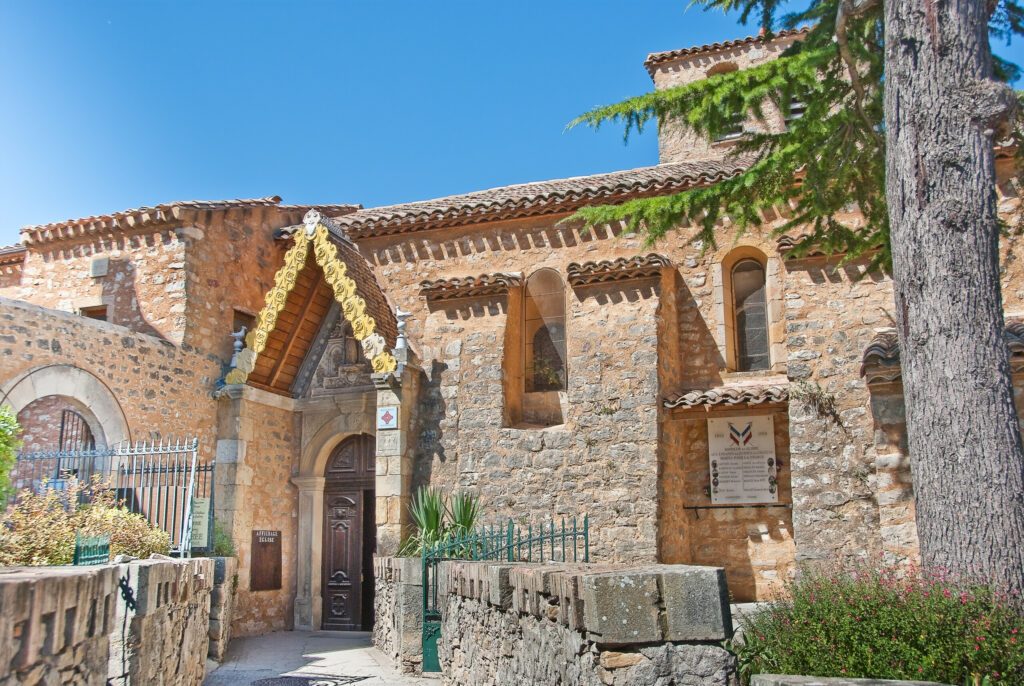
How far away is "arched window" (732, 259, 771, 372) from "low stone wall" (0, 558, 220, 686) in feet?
27.9

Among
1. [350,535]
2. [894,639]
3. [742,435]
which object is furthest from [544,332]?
[894,639]

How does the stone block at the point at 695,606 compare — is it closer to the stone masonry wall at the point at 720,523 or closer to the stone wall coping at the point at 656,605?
the stone wall coping at the point at 656,605

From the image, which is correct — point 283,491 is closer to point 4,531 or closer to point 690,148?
point 4,531

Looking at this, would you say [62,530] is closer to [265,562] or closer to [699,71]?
[265,562]

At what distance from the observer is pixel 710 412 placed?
1296 centimetres

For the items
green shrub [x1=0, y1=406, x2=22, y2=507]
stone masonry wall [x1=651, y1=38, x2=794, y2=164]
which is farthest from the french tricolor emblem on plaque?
green shrub [x1=0, y1=406, x2=22, y2=507]

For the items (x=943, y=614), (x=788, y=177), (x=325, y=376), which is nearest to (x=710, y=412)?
(x=788, y=177)

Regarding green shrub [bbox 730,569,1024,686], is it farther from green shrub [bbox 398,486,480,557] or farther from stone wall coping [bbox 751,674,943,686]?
green shrub [bbox 398,486,480,557]

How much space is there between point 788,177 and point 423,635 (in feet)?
20.3

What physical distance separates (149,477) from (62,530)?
4.21 metres

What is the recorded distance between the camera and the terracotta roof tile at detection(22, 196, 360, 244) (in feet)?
47.0

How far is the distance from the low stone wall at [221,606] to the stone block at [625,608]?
27.5ft

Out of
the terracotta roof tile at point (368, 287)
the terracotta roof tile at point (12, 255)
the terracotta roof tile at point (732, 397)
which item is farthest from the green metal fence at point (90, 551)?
the terracotta roof tile at point (12, 255)

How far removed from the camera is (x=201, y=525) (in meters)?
12.3
